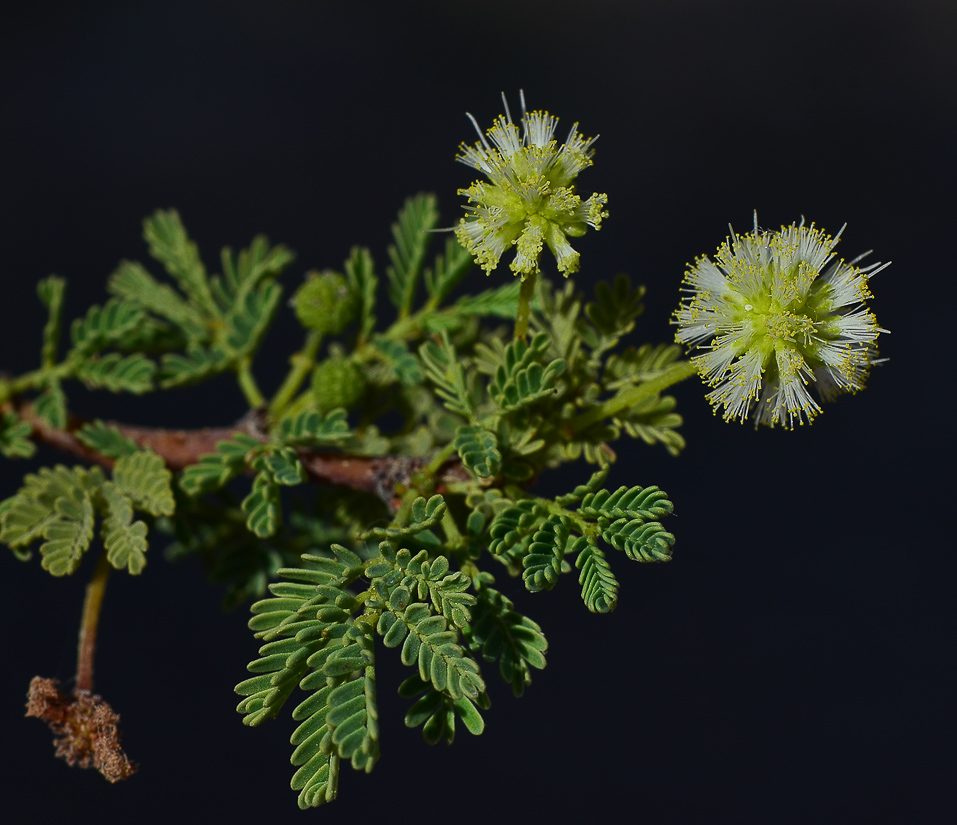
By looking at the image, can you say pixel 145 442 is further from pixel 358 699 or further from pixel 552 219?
pixel 552 219

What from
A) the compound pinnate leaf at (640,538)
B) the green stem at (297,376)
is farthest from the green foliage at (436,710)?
the green stem at (297,376)

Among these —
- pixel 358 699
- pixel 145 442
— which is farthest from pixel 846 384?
pixel 145 442

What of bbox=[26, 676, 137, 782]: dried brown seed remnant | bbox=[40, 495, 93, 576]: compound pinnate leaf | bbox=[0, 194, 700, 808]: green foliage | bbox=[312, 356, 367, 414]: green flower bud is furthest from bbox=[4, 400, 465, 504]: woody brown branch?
bbox=[26, 676, 137, 782]: dried brown seed remnant

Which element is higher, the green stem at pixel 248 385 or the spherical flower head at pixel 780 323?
the green stem at pixel 248 385

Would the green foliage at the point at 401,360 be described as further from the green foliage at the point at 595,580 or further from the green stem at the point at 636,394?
the green foliage at the point at 595,580

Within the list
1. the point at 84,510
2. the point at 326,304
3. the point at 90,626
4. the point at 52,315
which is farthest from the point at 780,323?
the point at 52,315

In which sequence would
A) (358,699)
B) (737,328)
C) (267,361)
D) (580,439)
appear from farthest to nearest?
(267,361) → (580,439) → (737,328) → (358,699)
